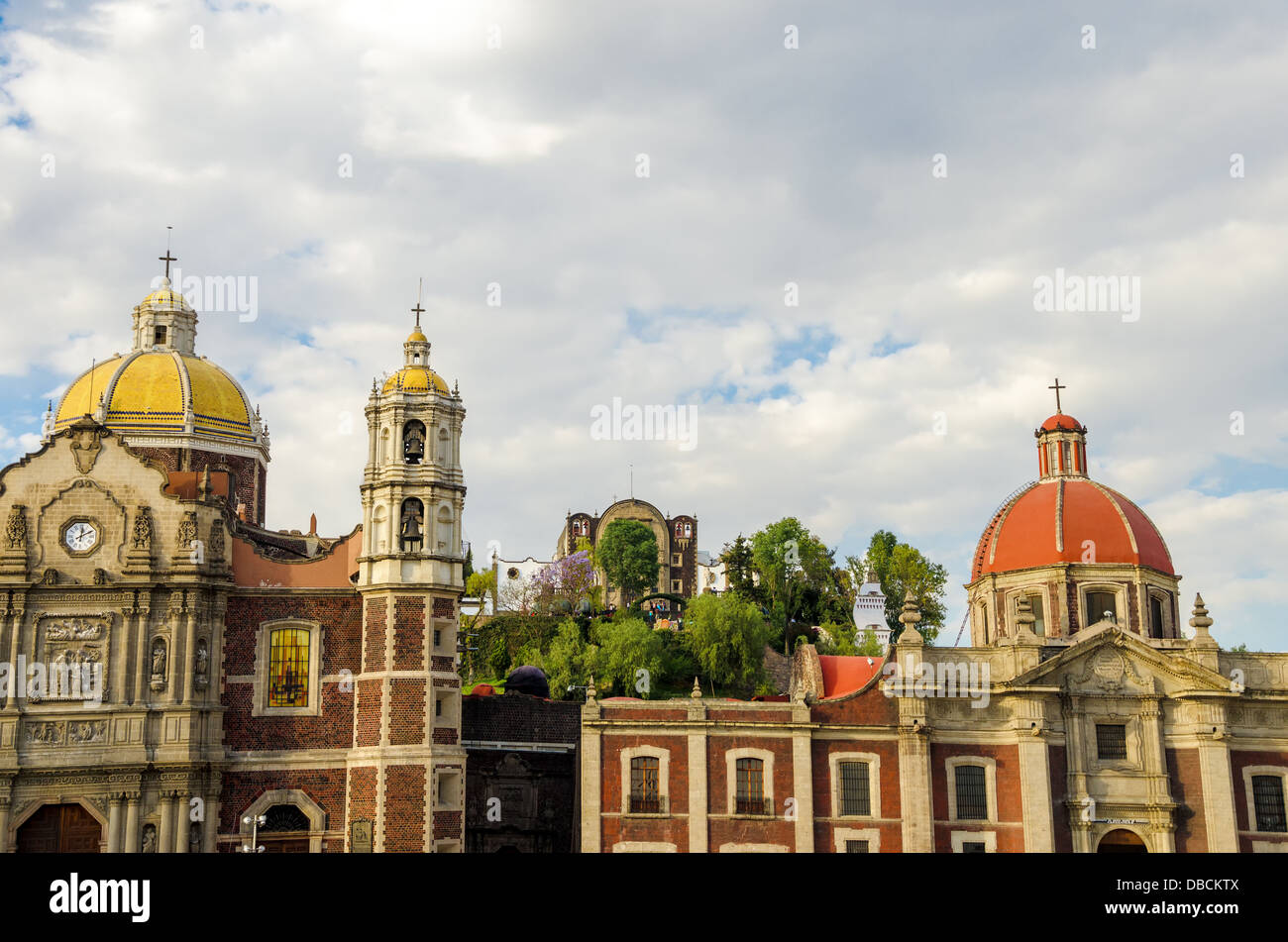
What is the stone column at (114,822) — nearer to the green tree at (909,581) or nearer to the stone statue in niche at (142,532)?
the stone statue in niche at (142,532)

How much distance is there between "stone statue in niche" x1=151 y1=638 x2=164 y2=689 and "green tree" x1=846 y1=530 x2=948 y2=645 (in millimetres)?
43733

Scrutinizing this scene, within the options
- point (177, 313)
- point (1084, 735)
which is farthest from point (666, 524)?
point (1084, 735)

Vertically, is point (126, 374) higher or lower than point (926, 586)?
higher

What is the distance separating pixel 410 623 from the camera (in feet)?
129

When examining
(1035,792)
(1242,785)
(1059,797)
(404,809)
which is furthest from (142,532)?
(1242,785)

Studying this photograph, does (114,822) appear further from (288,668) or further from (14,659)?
(288,668)

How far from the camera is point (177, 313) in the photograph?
55062 mm

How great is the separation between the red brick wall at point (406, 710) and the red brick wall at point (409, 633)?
0.50 m

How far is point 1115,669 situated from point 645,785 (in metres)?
15.7

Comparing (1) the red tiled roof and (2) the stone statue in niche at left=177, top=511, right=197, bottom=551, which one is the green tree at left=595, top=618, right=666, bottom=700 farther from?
(2) the stone statue in niche at left=177, top=511, right=197, bottom=551
